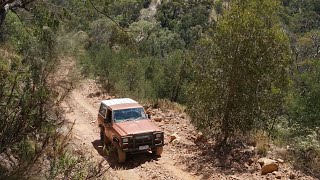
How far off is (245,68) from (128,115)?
4211 millimetres

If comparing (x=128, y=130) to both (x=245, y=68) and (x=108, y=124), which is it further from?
(x=245, y=68)

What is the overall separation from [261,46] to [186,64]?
56.0ft

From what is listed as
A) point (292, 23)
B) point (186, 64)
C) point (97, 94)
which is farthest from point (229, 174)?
point (292, 23)

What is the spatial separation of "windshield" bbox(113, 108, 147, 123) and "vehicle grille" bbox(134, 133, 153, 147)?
1031mm

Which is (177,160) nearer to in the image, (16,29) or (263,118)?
(263,118)

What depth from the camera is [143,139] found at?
38.9ft

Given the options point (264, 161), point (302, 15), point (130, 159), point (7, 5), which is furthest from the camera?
point (302, 15)

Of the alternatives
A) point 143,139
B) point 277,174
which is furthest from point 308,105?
point 143,139

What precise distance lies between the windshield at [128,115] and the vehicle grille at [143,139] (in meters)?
1.03

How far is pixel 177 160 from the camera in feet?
40.6

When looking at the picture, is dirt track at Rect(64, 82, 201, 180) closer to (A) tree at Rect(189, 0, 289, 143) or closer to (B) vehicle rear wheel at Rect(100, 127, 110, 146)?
(B) vehicle rear wheel at Rect(100, 127, 110, 146)

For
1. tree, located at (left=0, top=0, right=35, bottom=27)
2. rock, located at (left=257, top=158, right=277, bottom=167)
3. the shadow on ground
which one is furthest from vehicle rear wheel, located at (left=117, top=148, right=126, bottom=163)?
tree, located at (left=0, top=0, right=35, bottom=27)

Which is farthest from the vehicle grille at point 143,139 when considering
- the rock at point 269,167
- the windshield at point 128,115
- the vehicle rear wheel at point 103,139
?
the rock at point 269,167

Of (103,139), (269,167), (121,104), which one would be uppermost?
(121,104)
